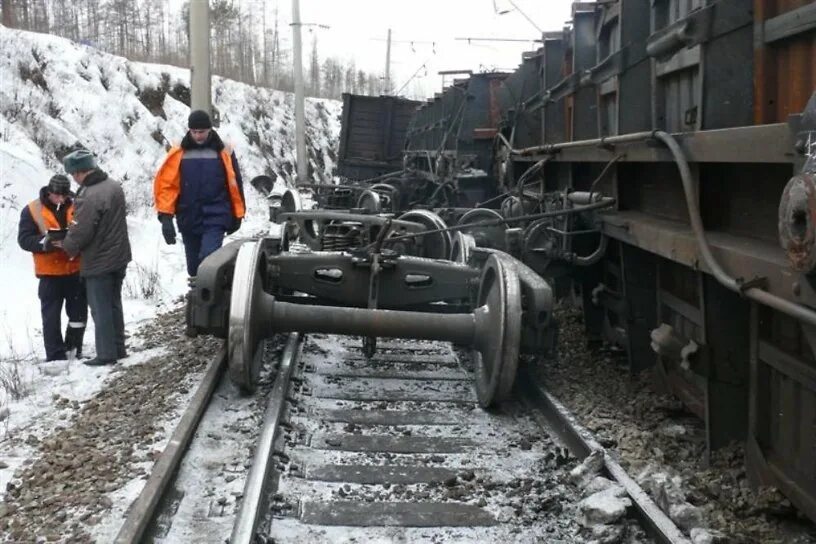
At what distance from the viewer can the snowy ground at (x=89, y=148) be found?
5.91 m

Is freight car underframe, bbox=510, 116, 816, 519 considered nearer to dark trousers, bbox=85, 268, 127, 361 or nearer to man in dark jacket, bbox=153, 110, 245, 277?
man in dark jacket, bbox=153, 110, 245, 277

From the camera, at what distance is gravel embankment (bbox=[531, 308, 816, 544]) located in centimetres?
361

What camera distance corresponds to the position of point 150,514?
3.59 meters

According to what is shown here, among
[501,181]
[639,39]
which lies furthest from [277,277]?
[501,181]

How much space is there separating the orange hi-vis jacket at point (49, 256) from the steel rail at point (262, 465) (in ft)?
6.50

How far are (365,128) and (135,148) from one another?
6.21 metres

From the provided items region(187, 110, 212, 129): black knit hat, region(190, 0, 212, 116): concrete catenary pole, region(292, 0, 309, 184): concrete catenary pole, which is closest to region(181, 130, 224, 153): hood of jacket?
region(187, 110, 212, 129): black knit hat

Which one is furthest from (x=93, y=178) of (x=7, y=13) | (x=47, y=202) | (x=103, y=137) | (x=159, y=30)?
(x=159, y=30)

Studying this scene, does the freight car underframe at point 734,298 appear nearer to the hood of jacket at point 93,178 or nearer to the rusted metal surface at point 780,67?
the rusted metal surface at point 780,67

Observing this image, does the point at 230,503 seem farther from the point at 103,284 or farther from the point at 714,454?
the point at 103,284

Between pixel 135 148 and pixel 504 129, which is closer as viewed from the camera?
pixel 504 129

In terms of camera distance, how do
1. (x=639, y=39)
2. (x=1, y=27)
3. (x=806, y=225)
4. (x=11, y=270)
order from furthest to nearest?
(x=1, y=27) → (x=11, y=270) → (x=639, y=39) → (x=806, y=225)

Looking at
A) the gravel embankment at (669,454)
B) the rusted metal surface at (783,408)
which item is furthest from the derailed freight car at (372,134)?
the rusted metal surface at (783,408)

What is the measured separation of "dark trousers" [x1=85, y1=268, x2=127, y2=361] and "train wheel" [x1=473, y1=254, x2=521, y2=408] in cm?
292
